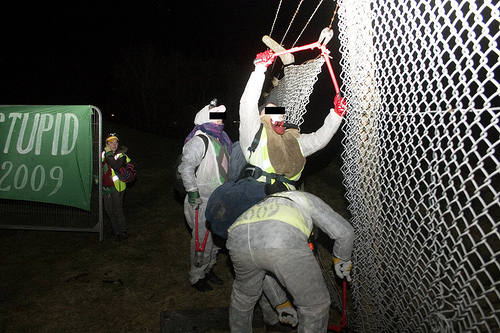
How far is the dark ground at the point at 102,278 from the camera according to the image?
355 cm

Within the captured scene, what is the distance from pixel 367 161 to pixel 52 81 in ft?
83.2

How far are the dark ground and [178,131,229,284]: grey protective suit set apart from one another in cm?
50

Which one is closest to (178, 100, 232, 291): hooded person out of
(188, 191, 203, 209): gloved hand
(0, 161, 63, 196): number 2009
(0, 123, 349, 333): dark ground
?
(188, 191, 203, 209): gloved hand

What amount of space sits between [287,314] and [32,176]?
15.4ft

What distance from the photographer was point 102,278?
14.3 feet

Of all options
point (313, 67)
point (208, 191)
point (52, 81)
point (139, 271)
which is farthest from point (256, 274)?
point (52, 81)

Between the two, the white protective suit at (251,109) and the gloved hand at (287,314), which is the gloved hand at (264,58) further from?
the gloved hand at (287,314)

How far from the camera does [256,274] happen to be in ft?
7.94

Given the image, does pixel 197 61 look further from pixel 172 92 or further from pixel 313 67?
pixel 313 67

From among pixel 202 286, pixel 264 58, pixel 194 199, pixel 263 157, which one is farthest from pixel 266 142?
pixel 202 286

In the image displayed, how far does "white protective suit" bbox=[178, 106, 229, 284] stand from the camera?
3.61 metres

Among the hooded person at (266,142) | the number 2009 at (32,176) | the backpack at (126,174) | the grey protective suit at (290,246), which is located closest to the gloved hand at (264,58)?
the hooded person at (266,142)

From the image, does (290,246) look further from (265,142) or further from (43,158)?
(43,158)

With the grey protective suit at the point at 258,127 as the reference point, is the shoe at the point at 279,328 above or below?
below
